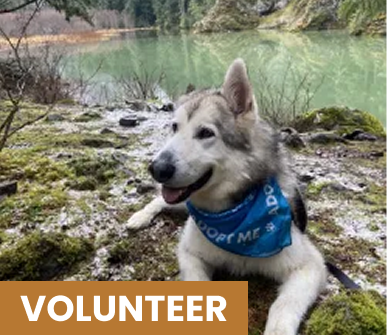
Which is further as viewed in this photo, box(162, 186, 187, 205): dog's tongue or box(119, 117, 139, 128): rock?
box(119, 117, 139, 128): rock

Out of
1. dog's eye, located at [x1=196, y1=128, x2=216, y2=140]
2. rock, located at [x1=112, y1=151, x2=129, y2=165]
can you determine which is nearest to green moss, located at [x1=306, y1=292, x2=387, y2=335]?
dog's eye, located at [x1=196, y1=128, x2=216, y2=140]

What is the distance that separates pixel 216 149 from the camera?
2.29 metres

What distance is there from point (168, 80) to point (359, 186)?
32.8 feet

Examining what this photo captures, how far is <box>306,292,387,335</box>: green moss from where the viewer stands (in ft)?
6.60

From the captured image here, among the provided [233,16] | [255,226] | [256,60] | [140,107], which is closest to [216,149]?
[255,226]

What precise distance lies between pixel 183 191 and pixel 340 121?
4602mm

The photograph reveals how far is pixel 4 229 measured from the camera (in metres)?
3.18

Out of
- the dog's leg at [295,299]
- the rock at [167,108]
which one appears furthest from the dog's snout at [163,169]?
the rock at [167,108]

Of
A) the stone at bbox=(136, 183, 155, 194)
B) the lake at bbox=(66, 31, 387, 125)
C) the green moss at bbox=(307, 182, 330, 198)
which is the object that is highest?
the stone at bbox=(136, 183, 155, 194)

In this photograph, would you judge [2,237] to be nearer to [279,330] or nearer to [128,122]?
[279,330]

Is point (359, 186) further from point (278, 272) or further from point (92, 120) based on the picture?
point (92, 120)

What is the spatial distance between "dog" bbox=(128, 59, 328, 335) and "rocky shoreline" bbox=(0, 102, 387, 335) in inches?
6.6

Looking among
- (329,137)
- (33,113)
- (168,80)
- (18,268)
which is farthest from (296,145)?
(168,80)

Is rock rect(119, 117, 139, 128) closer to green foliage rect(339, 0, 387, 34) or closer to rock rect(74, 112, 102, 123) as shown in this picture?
rock rect(74, 112, 102, 123)
